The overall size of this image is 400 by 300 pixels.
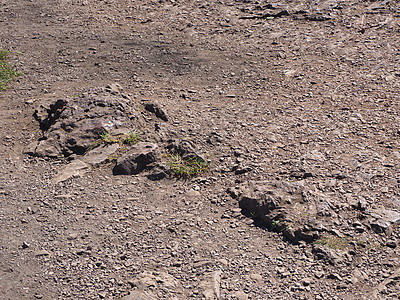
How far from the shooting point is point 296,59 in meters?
6.38

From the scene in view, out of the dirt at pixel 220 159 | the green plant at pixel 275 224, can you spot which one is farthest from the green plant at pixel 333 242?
the green plant at pixel 275 224

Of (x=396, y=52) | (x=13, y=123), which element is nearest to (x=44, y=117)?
(x=13, y=123)

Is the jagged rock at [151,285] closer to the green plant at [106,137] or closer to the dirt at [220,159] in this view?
the dirt at [220,159]

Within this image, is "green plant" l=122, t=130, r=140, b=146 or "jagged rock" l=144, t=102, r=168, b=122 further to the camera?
"jagged rock" l=144, t=102, r=168, b=122

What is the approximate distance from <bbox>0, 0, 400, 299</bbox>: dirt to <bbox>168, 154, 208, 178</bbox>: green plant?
64mm

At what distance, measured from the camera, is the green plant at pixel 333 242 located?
12.3 feet

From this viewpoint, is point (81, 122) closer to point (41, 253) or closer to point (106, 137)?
point (106, 137)

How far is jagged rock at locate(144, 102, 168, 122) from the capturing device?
5.21m

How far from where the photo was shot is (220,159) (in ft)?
15.5

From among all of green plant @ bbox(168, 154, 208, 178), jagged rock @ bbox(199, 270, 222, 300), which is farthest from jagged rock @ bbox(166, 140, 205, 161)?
jagged rock @ bbox(199, 270, 222, 300)

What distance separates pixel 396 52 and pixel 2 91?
5.15 m

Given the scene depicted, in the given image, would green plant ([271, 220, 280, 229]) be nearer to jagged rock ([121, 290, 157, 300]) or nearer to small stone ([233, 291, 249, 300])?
small stone ([233, 291, 249, 300])

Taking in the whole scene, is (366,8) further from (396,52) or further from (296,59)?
(296,59)

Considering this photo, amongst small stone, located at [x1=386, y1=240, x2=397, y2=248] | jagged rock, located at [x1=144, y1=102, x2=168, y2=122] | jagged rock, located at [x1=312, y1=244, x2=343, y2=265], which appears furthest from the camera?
jagged rock, located at [x1=144, y1=102, x2=168, y2=122]
